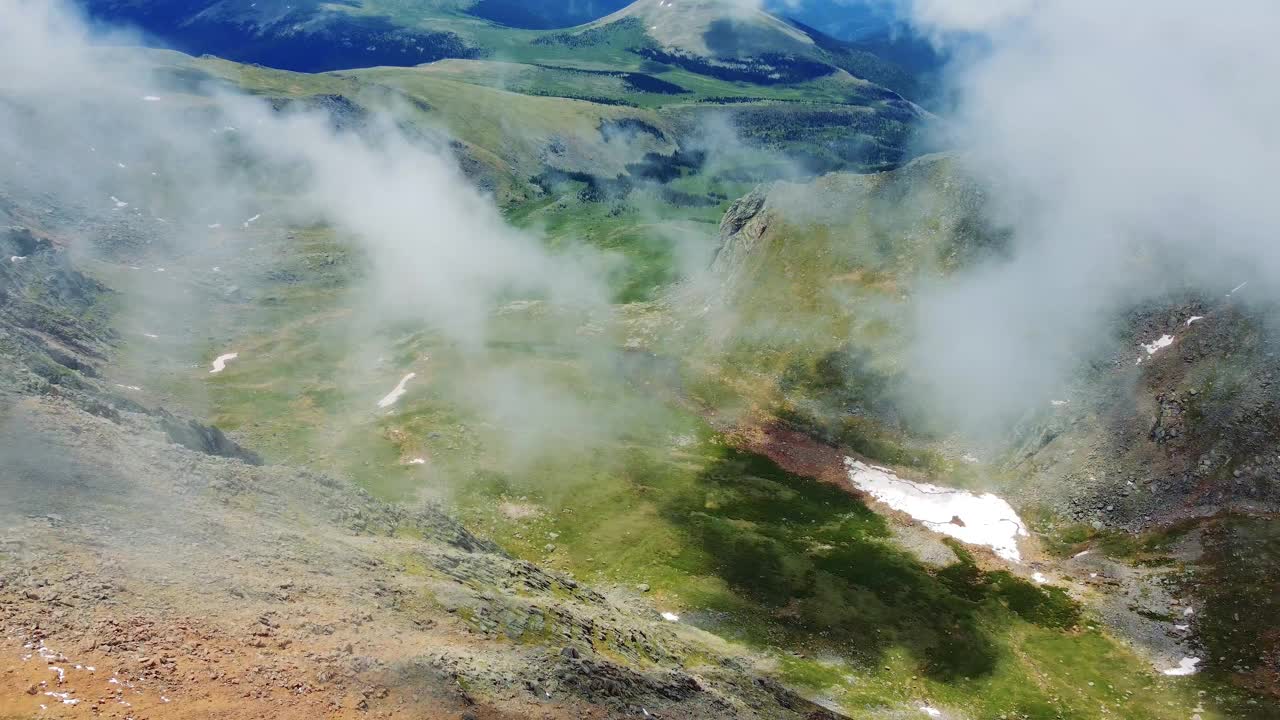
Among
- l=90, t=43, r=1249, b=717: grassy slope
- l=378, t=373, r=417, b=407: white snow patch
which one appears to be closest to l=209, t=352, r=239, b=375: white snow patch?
l=90, t=43, r=1249, b=717: grassy slope

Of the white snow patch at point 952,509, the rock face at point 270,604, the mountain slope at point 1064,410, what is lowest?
the rock face at point 270,604

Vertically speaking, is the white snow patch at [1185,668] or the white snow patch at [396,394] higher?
the white snow patch at [1185,668]

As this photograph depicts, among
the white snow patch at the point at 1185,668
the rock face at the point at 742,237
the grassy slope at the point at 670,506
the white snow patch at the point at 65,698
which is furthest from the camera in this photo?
the rock face at the point at 742,237

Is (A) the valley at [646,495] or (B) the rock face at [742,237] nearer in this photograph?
(A) the valley at [646,495]

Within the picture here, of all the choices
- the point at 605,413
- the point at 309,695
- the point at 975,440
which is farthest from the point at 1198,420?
the point at 309,695

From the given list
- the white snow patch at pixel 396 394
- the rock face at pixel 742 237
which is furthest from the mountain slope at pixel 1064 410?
the white snow patch at pixel 396 394

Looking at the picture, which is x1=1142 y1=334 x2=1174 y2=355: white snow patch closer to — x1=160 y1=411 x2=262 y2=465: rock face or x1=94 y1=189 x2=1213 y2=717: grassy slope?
x1=94 y1=189 x2=1213 y2=717: grassy slope

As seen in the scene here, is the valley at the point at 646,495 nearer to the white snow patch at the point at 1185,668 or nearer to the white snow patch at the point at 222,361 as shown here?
the white snow patch at the point at 1185,668
